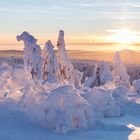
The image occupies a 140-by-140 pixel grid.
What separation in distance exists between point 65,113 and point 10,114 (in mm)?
1836

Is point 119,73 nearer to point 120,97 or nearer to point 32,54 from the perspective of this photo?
point 32,54

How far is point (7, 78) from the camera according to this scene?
18.4 m

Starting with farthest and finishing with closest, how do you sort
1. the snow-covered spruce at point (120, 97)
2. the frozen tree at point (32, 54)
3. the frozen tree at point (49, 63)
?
the frozen tree at point (49, 63) → the frozen tree at point (32, 54) → the snow-covered spruce at point (120, 97)

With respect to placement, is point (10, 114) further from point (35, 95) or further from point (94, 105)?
point (94, 105)

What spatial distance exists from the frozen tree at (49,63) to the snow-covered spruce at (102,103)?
30473mm

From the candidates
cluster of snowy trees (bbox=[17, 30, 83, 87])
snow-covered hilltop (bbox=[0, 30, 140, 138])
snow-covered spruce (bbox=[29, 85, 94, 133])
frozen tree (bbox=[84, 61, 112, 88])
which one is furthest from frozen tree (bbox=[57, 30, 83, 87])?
snow-covered spruce (bbox=[29, 85, 94, 133])

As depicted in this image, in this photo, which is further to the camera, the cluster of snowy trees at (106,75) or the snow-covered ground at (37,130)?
the cluster of snowy trees at (106,75)

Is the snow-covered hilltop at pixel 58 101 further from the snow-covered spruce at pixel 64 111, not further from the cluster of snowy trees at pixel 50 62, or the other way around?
the cluster of snowy trees at pixel 50 62

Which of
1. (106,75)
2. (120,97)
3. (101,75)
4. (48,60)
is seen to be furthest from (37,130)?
(101,75)

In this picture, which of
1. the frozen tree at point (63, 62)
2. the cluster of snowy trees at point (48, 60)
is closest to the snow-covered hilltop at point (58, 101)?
the cluster of snowy trees at point (48, 60)

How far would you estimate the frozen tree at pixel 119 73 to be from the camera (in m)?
62.8

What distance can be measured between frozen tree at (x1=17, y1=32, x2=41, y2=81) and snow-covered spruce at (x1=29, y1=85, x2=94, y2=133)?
31337 millimetres

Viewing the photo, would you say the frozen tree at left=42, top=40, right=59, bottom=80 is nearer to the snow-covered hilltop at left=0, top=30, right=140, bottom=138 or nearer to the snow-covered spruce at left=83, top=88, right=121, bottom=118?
the snow-covered hilltop at left=0, top=30, right=140, bottom=138

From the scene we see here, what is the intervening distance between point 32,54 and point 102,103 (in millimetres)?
Answer: 30187
